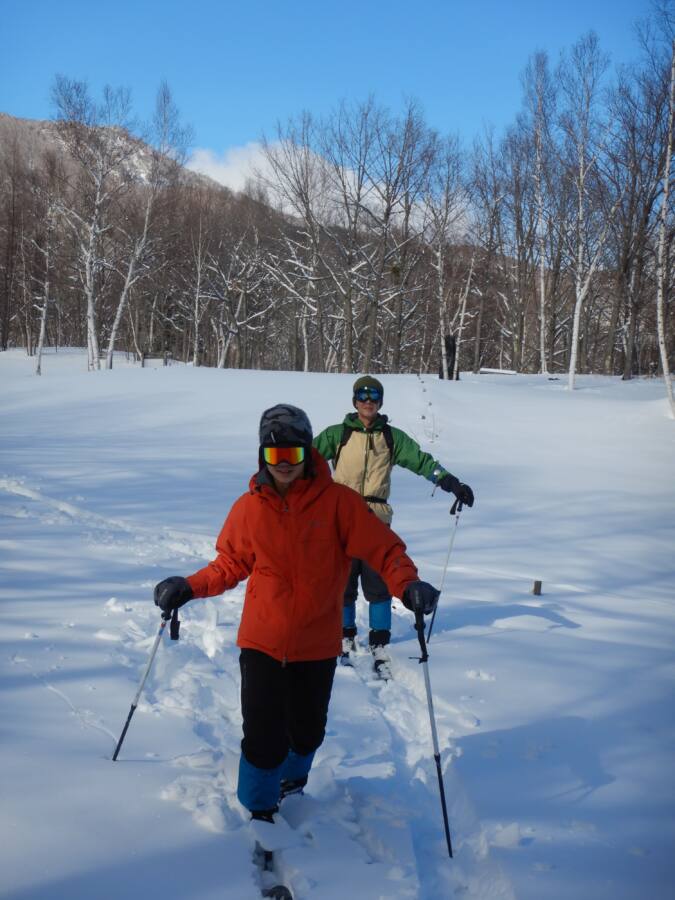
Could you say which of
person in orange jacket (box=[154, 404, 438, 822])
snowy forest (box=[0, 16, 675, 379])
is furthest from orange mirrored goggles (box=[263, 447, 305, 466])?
snowy forest (box=[0, 16, 675, 379])

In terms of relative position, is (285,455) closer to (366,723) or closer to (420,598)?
(420,598)

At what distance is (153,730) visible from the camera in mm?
3152

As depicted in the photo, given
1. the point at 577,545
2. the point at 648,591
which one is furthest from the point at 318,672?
the point at 577,545

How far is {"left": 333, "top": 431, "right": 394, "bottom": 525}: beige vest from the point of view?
4488mm

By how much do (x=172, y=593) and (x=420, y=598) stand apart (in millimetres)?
1052

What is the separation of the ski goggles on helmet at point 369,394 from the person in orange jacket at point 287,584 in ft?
5.75

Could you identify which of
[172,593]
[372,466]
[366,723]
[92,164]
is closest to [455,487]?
[372,466]

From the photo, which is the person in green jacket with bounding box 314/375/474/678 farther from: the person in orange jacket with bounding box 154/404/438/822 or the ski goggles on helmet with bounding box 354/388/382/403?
the person in orange jacket with bounding box 154/404/438/822

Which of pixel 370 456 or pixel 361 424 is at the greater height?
pixel 361 424

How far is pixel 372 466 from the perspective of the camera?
177 inches

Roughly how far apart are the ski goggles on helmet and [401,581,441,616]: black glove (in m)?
2.02

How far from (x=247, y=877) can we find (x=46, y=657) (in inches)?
79.4

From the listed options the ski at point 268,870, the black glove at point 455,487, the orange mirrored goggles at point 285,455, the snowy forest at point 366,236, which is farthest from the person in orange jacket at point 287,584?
the snowy forest at point 366,236

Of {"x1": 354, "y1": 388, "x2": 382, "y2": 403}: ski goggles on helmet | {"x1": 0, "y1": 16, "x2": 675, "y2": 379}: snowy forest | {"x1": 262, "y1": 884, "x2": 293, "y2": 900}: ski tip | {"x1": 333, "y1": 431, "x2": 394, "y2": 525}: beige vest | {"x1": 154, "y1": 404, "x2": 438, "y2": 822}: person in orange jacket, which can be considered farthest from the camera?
{"x1": 0, "y1": 16, "x2": 675, "y2": 379}: snowy forest
